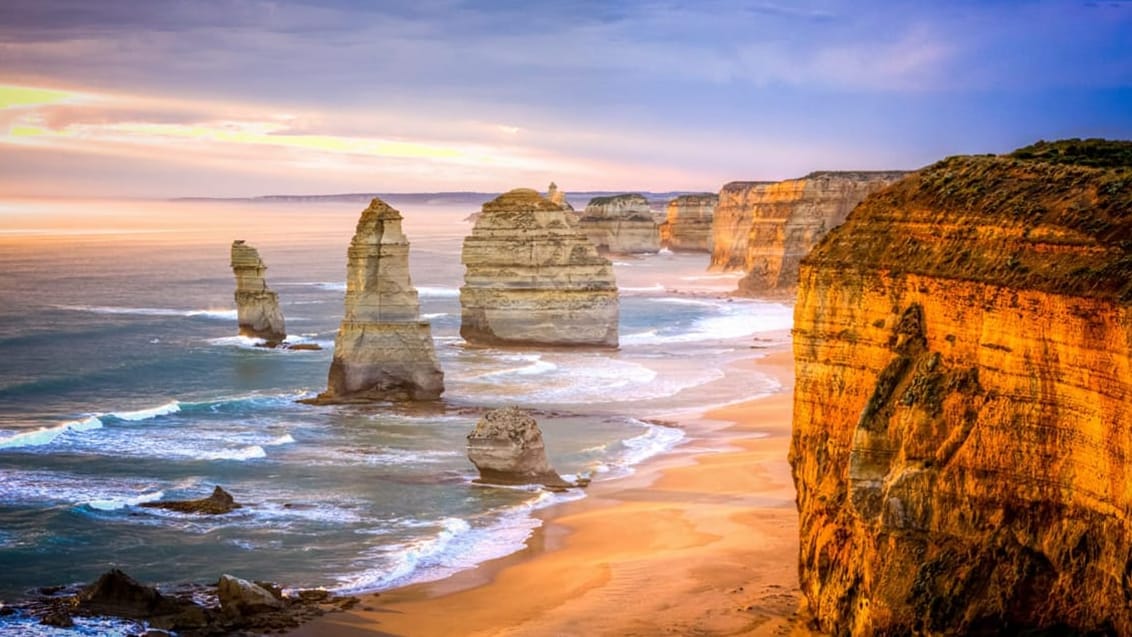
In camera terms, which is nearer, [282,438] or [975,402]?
[975,402]

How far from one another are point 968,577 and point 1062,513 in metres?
1.46

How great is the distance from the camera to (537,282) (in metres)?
60.1

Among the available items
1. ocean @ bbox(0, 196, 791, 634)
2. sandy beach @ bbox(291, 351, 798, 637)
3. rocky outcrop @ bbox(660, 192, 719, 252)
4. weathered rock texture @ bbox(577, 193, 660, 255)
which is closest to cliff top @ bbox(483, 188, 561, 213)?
ocean @ bbox(0, 196, 791, 634)

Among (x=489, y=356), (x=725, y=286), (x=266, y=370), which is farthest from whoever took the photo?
(x=725, y=286)

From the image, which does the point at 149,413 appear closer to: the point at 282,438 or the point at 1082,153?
the point at 282,438

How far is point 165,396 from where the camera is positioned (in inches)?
1913

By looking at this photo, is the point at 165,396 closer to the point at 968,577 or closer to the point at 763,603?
the point at 763,603

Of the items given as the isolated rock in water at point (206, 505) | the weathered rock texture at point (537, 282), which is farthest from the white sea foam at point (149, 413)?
the weathered rock texture at point (537, 282)

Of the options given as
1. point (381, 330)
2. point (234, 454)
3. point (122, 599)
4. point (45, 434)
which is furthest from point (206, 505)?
point (381, 330)

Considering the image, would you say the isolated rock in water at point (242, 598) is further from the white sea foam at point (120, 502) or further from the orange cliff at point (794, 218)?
the orange cliff at point (794, 218)

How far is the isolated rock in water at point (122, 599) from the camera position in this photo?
2272 cm

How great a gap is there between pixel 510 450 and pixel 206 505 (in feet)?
22.9

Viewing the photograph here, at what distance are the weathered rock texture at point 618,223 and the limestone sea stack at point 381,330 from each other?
363ft

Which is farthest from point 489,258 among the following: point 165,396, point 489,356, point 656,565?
point 656,565
